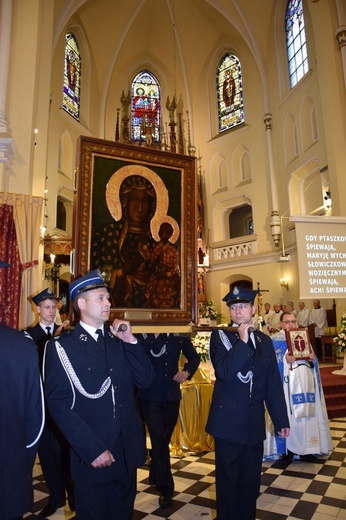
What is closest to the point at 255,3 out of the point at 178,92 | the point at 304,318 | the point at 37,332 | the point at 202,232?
the point at 178,92

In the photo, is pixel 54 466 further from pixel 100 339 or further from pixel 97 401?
pixel 100 339

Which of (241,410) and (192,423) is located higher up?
(241,410)

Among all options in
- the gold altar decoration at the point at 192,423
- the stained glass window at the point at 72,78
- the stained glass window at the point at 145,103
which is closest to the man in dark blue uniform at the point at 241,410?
the gold altar decoration at the point at 192,423

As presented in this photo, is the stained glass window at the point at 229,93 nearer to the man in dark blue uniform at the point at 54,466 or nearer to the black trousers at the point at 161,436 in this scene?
the black trousers at the point at 161,436

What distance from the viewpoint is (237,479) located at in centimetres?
257

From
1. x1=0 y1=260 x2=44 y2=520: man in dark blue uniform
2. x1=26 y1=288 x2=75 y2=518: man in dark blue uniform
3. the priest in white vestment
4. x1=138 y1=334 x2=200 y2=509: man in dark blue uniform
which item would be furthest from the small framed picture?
x1=0 y1=260 x2=44 y2=520: man in dark blue uniform

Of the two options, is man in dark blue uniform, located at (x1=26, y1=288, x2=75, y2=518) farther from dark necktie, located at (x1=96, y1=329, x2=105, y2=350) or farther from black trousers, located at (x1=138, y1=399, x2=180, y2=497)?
dark necktie, located at (x1=96, y1=329, x2=105, y2=350)

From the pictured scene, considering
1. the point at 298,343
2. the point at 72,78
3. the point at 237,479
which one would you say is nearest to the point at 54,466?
the point at 237,479

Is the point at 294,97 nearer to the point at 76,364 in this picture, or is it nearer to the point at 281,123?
the point at 281,123

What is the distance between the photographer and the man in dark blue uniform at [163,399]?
11.6ft

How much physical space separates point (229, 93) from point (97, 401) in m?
18.3

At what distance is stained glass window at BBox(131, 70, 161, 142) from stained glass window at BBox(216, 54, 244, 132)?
10.1 ft

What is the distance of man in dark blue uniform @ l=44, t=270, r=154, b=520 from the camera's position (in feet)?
6.56

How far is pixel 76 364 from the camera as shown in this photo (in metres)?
2.10
